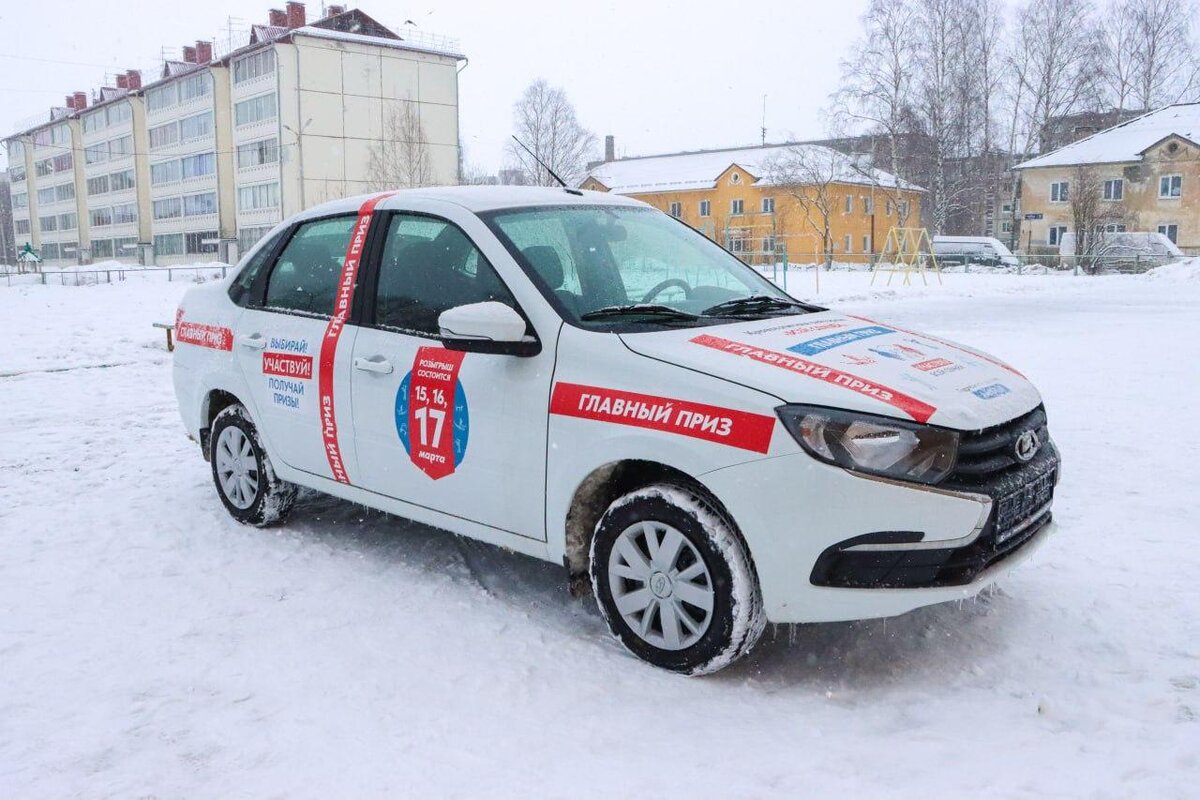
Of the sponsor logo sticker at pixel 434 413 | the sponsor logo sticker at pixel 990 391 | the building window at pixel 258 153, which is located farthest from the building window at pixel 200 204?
the sponsor logo sticker at pixel 990 391

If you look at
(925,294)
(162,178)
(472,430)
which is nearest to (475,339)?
(472,430)

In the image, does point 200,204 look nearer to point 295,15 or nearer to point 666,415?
point 295,15

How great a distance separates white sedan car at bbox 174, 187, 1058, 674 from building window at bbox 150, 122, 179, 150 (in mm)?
72140

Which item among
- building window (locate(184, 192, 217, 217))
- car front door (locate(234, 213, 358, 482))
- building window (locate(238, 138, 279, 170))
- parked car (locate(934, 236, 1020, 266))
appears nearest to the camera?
car front door (locate(234, 213, 358, 482))

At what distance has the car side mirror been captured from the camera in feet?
12.1

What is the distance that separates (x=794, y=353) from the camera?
3.51m

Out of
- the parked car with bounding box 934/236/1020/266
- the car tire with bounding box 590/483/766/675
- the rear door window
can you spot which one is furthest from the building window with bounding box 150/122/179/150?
the car tire with bounding box 590/483/766/675

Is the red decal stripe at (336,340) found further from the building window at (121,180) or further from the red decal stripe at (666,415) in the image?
the building window at (121,180)

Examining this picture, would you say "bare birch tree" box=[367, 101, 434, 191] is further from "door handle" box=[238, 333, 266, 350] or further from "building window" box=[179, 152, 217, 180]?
"door handle" box=[238, 333, 266, 350]

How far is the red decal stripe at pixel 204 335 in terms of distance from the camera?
5.38m

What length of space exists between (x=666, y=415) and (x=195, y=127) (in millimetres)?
71681

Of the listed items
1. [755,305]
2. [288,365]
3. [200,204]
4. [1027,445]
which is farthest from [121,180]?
[1027,445]

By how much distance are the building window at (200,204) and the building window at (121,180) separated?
9926 millimetres

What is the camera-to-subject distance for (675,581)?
11.4 ft
